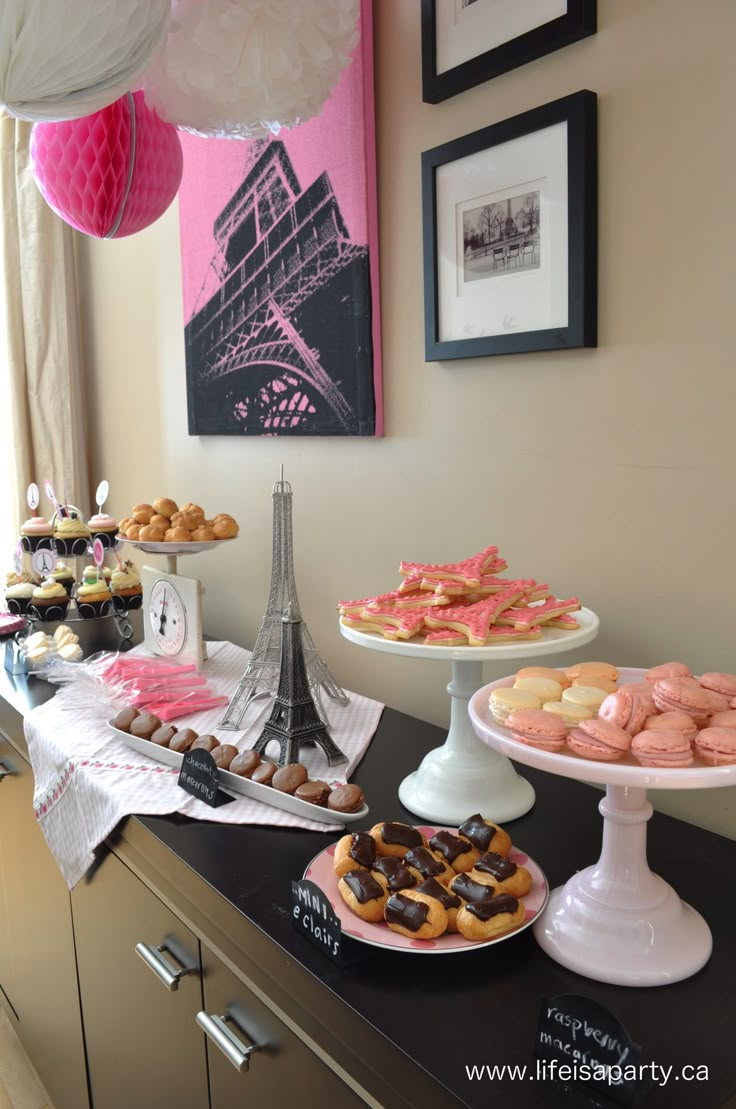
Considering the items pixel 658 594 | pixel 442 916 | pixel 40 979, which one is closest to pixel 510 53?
pixel 658 594

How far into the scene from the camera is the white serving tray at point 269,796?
105 cm

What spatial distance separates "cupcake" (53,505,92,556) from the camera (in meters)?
2.01

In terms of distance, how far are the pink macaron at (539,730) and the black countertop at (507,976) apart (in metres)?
0.21

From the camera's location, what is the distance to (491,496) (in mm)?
1303

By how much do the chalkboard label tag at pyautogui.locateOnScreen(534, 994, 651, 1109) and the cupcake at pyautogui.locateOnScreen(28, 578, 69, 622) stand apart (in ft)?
4.98

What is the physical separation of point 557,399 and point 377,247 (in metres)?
0.47

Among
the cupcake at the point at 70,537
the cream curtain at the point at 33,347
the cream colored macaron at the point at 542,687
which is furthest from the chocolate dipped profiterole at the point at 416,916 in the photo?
the cream curtain at the point at 33,347

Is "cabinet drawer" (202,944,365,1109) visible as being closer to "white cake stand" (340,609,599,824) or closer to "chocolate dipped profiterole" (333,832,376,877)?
"chocolate dipped profiterole" (333,832,376,877)

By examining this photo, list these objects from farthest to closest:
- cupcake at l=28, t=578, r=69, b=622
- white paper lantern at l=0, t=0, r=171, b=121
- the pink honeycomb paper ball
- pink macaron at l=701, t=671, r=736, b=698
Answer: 1. cupcake at l=28, t=578, r=69, b=622
2. the pink honeycomb paper ball
3. white paper lantern at l=0, t=0, r=171, b=121
4. pink macaron at l=701, t=671, r=736, b=698

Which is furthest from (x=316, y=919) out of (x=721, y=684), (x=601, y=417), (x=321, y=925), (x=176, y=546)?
(x=176, y=546)

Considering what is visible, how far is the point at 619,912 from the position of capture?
2.60 feet

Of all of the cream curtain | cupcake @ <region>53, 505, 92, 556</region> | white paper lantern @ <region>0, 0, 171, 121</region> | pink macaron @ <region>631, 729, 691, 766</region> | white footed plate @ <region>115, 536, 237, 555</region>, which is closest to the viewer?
pink macaron @ <region>631, 729, 691, 766</region>

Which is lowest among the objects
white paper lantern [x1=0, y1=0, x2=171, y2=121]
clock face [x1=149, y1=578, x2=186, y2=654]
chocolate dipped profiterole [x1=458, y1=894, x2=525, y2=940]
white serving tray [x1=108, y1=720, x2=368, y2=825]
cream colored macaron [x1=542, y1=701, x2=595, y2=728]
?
white serving tray [x1=108, y1=720, x2=368, y2=825]

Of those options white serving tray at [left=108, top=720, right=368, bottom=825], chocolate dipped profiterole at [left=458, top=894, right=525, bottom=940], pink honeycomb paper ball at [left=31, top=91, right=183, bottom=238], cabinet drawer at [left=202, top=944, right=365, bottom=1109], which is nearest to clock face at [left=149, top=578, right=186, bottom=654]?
white serving tray at [left=108, top=720, right=368, bottom=825]
